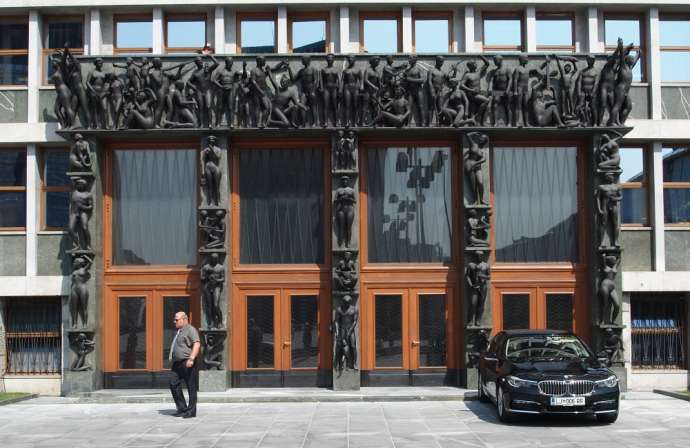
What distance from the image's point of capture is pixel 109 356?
827 inches

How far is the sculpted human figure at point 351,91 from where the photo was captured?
2036 cm

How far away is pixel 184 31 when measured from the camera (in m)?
22.0

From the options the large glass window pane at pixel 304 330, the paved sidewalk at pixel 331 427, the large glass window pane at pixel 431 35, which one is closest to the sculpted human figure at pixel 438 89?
the large glass window pane at pixel 431 35

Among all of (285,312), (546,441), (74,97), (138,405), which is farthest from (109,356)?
(546,441)

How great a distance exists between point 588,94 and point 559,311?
5.28 meters

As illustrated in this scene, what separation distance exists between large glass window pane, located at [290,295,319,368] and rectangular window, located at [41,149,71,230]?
20.3 feet

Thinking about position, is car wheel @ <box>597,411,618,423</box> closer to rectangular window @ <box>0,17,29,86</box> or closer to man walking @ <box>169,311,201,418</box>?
man walking @ <box>169,311,201,418</box>

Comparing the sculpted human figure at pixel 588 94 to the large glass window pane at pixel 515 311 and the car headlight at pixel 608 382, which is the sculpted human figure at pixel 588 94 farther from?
the car headlight at pixel 608 382

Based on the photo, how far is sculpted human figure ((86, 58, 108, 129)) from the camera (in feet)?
67.3

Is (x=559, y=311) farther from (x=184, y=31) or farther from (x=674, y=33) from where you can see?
(x=184, y=31)

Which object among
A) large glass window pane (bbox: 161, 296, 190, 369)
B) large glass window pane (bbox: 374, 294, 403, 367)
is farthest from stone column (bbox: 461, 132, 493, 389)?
large glass window pane (bbox: 161, 296, 190, 369)

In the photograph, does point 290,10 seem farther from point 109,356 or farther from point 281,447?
point 281,447

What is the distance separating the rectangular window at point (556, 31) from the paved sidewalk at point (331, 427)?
9001 mm

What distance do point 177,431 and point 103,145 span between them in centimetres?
887
